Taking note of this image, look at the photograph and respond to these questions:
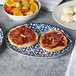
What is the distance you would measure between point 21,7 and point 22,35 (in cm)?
33

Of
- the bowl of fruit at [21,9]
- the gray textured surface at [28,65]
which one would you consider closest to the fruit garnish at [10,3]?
the bowl of fruit at [21,9]

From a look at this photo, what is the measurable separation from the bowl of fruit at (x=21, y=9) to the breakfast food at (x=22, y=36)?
0.15 meters

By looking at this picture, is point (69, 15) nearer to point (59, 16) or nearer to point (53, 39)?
point (59, 16)

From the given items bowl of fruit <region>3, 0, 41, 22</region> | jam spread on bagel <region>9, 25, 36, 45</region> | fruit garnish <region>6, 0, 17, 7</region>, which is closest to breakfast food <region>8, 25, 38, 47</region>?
jam spread on bagel <region>9, 25, 36, 45</region>

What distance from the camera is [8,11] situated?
1.37 meters

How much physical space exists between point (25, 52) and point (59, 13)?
446mm

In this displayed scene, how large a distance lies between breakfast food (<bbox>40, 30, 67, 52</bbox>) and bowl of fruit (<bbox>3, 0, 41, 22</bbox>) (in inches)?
10.2

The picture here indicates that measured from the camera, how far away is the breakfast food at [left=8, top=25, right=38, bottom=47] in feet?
3.60

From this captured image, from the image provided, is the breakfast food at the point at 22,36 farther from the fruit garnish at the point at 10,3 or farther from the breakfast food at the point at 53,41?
the fruit garnish at the point at 10,3

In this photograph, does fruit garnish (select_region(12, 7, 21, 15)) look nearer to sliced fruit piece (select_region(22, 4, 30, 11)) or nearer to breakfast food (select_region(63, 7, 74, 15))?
sliced fruit piece (select_region(22, 4, 30, 11))

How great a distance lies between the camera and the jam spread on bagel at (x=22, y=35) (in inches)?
43.6

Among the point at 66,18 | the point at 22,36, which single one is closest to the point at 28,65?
the point at 22,36

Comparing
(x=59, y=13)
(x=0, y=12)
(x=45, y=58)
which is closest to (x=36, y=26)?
(x=59, y=13)

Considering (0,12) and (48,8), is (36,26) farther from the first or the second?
(0,12)
